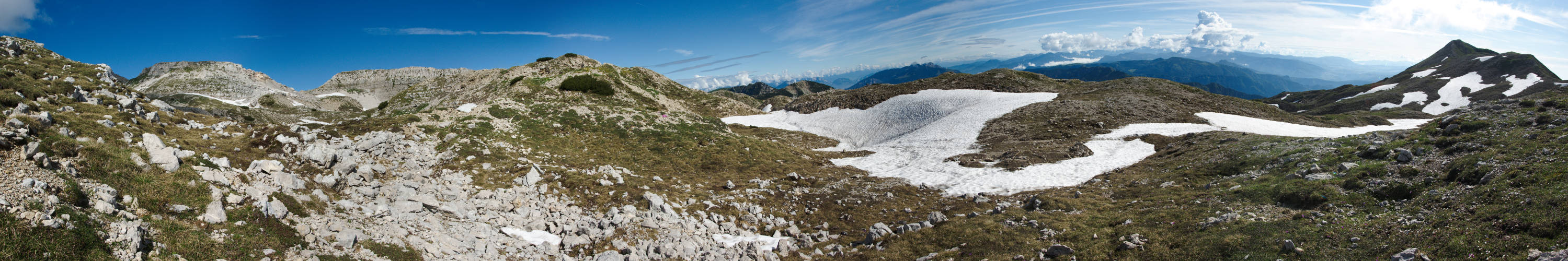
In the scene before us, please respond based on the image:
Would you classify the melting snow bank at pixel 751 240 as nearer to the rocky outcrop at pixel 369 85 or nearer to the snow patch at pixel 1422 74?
the rocky outcrop at pixel 369 85

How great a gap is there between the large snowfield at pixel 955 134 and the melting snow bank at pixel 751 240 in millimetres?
10382

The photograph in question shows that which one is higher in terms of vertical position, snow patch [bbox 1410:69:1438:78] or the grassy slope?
the grassy slope

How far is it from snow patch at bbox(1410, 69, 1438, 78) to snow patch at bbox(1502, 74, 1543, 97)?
55.4ft

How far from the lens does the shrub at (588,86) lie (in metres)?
48.5

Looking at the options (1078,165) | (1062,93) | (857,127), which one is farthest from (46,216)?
(1062,93)

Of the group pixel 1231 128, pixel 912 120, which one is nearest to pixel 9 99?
pixel 912 120

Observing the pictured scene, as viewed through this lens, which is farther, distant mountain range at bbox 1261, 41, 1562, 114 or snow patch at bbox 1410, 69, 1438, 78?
snow patch at bbox 1410, 69, 1438, 78

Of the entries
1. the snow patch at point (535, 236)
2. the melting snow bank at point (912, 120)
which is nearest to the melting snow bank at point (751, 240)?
the snow patch at point (535, 236)

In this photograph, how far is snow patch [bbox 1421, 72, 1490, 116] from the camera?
79.6 meters

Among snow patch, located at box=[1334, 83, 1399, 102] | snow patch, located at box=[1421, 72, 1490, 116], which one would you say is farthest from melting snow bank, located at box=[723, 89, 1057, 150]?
snow patch, located at box=[1334, 83, 1399, 102]

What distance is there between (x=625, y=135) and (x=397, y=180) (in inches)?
516

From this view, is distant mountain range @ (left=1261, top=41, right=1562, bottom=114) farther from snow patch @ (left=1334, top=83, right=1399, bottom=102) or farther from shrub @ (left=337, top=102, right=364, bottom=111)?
shrub @ (left=337, top=102, right=364, bottom=111)

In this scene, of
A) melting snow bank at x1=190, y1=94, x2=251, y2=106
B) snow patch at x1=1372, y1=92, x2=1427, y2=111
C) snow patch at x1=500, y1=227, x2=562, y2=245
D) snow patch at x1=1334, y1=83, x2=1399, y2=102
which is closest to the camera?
snow patch at x1=500, y1=227, x2=562, y2=245

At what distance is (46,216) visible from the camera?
748cm
